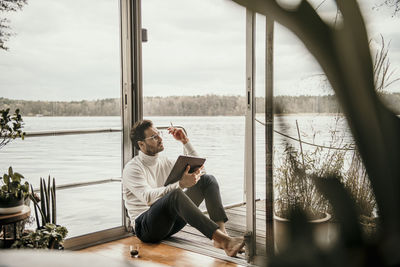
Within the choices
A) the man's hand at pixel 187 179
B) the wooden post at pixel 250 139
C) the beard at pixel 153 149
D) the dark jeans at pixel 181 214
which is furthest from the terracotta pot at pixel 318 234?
the beard at pixel 153 149

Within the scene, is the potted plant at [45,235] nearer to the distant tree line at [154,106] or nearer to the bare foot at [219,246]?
the distant tree line at [154,106]

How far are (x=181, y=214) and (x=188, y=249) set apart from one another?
1.24 ft

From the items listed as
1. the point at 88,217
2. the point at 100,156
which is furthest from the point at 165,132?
the point at 88,217

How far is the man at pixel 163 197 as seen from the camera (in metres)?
2.90

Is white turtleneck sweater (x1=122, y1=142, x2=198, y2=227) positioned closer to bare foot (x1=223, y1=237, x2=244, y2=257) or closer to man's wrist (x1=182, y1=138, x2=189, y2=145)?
man's wrist (x1=182, y1=138, x2=189, y2=145)

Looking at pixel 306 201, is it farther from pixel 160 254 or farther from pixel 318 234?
pixel 160 254

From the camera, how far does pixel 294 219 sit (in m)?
0.15

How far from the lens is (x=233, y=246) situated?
9.36ft

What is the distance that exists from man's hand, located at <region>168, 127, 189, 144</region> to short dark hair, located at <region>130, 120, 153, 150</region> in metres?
0.17

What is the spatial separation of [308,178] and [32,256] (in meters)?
0.12

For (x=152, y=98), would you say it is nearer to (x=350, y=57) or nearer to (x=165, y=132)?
(x=165, y=132)

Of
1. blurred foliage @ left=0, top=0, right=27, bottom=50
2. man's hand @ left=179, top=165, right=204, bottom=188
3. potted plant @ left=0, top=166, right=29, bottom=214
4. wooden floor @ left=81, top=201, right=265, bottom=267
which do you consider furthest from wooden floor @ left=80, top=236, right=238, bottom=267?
blurred foliage @ left=0, top=0, right=27, bottom=50

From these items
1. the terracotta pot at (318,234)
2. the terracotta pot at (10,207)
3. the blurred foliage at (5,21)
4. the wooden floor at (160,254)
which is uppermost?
the blurred foliage at (5,21)

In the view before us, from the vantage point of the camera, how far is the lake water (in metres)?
2.91
